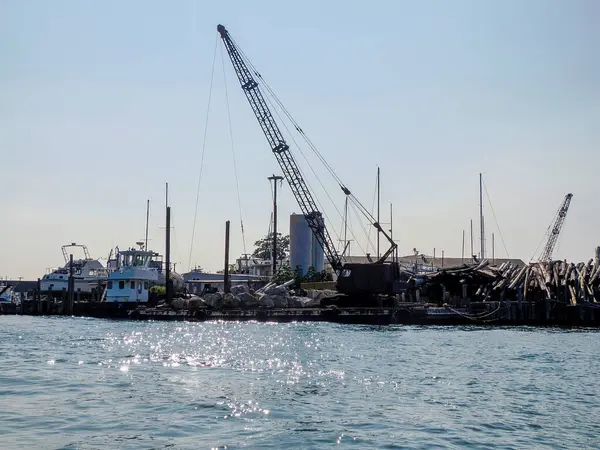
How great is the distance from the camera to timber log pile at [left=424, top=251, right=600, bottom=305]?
64000 mm

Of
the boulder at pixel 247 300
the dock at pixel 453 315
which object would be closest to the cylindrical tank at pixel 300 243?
the boulder at pixel 247 300

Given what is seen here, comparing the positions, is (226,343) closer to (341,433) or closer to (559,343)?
(559,343)

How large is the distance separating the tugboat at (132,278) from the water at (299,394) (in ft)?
107

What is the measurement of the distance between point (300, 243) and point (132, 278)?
111ft

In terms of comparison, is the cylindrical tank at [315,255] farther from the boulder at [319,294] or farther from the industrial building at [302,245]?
the boulder at [319,294]

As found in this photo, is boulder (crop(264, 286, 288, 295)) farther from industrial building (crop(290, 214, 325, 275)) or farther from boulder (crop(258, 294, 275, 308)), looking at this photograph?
industrial building (crop(290, 214, 325, 275))

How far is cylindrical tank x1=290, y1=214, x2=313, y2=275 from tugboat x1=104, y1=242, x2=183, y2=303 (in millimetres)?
29255

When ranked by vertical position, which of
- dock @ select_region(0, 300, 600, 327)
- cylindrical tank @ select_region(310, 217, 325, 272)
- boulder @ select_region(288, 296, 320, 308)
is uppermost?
cylindrical tank @ select_region(310, 217, 325, 272)

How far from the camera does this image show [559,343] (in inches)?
1752

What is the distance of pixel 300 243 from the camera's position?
10662cm

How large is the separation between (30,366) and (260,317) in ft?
119

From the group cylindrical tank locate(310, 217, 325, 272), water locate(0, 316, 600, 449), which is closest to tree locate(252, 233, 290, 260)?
cylindrical tank locate(310, 217, 325, 272)

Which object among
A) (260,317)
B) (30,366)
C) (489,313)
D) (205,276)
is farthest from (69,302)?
(30,366)

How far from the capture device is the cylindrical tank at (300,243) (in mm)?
106188
